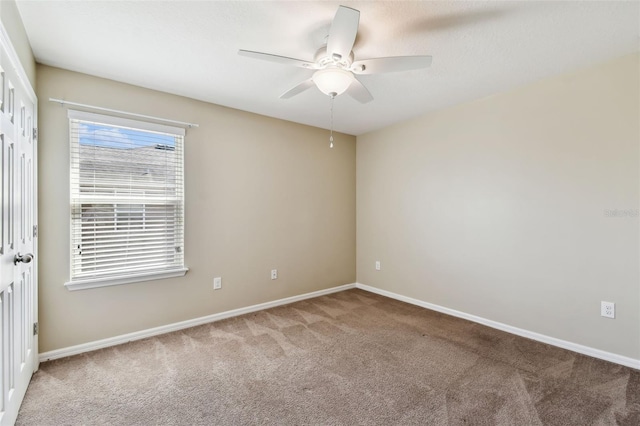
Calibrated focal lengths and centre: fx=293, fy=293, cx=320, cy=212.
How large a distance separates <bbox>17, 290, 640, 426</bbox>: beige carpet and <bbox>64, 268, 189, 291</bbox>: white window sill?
1.87ft

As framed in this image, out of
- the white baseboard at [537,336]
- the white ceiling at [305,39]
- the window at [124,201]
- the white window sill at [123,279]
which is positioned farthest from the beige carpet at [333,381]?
the white ceiling at [305,39]

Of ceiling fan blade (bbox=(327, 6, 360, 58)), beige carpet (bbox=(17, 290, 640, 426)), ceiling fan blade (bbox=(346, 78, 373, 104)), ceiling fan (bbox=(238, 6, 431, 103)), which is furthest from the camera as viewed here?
ceiling fan blade (bbox=(346, 78, 373, 104))

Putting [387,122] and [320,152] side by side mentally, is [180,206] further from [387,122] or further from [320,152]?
[387,122]

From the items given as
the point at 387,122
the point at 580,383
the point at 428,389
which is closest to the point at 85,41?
the point at 387,122

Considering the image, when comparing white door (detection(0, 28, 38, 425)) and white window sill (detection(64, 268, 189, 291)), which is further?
white window sill (detection(64, 268, 189, 291))

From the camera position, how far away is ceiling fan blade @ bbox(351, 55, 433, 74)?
1779mm

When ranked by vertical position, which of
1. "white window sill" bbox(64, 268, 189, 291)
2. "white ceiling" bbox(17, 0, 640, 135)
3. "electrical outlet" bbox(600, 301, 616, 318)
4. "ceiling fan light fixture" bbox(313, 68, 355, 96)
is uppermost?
"white ceiling" bbox(17, 0, 640, 135)

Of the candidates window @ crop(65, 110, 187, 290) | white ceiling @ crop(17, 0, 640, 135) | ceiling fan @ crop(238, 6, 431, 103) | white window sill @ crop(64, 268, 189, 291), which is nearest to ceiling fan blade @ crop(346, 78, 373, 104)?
ceiling fan @ crop(238, 6, 431, 103)

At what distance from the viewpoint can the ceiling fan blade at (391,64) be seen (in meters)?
1.78

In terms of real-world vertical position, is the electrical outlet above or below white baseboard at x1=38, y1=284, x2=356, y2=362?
above

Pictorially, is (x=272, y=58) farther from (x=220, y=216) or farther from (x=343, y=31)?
(x=220, y=216)

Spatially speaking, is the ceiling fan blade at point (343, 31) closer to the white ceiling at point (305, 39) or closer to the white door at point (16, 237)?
the white ceiling at point (305, 39)

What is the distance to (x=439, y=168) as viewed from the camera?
11.6ft

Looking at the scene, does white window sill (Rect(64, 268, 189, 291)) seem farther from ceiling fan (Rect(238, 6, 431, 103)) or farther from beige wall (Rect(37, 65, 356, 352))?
ceiling fan (Rect(238, 6, 431, 103))
